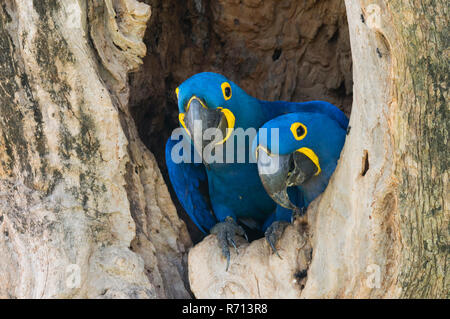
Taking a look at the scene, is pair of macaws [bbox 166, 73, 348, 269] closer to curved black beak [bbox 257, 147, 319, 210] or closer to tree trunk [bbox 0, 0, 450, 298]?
curved black beak [bbox 257, 147, 319, 210]

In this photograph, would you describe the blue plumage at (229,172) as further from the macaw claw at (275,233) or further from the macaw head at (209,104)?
the macaw claw at (275,233)

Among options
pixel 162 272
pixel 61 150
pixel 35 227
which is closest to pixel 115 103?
pixel 61 150

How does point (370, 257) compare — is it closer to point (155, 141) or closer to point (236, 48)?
point (155, 141)

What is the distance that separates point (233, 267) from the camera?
2867 millimetres

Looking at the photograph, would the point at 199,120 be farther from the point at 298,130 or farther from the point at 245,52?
the point at 245,52

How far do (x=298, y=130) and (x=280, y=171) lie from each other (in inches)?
9.3

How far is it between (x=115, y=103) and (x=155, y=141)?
100 cm

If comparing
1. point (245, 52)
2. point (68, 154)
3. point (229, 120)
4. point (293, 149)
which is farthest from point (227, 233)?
point (245, 52)

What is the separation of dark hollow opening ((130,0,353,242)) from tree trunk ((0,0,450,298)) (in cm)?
35

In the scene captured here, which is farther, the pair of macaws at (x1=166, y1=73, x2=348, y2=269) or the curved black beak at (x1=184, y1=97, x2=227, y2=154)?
the curved black beak at (x1=184, y1=97, x2=227, y2=154)

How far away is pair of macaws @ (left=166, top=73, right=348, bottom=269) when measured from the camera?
103 inches

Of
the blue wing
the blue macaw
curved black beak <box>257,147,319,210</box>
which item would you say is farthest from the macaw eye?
the blue wing

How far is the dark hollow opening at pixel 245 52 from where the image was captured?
3.90m

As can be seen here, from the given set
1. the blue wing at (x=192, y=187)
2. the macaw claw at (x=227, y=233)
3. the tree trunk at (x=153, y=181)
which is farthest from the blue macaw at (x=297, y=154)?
the blue wing at (x=192, y=187)
